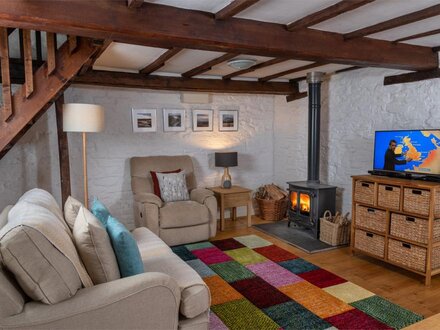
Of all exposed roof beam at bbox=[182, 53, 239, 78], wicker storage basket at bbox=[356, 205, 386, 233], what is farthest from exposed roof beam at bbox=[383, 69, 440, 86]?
exposed roof beam at bbox=[182, 53, 239, 78]

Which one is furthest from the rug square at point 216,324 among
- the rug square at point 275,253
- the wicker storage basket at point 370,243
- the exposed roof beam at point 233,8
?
the exposed roof beam at point 233,8

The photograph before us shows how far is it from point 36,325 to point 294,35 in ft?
8.06

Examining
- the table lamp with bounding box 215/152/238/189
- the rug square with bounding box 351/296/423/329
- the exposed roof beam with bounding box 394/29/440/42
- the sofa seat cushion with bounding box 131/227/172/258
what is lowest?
the rug square with bounding box 351/296/423/329

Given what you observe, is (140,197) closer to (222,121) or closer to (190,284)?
(222,121)

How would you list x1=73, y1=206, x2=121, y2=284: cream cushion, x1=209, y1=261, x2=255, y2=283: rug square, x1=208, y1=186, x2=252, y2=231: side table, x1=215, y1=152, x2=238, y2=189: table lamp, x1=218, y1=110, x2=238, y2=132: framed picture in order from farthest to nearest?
1. x1=218, y1=110, x2=238, y2=132: framed picture
2. x1=215, y1=152, x2=238, y2=189: table lamp
3. x1=208, y1=186, x2=252, y2=231: side table
4. x1=209, y1=261, x2=255, y2=283: rug square
5. x1=73, y1=206, x2=121, y2=284: cream cushion

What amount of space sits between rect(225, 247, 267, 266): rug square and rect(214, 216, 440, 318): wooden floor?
1.46 feet

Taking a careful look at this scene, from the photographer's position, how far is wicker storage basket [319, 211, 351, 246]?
3.90m

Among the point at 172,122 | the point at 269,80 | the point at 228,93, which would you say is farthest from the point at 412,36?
the point at 172,122

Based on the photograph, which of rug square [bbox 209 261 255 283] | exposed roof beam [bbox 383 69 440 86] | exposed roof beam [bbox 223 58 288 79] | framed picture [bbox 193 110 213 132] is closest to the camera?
rug square [bbox 209 261 255 283]

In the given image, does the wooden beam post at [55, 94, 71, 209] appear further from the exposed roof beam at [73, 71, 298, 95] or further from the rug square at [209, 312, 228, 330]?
the rug square at [209, 312, 228, 330]

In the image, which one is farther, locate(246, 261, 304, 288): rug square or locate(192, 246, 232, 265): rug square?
locate(192, 246, 232, 265): rug square

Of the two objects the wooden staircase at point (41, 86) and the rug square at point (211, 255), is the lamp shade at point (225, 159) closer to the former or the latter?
the rug square at point (211, 255)

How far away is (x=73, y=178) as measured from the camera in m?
4.33

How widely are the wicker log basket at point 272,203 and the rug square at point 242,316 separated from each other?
2.55 m
